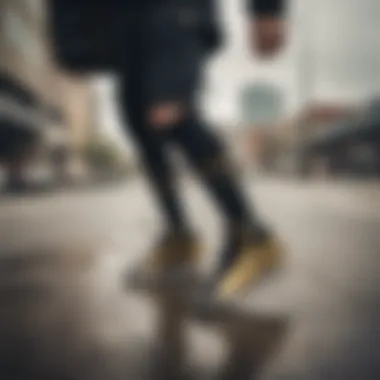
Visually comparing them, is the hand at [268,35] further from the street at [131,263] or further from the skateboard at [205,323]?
the skateboard at [205,323]

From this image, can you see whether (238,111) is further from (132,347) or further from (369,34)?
(132,347)

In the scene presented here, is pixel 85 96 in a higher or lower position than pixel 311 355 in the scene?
higher

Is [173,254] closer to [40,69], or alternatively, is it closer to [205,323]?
[205,323]

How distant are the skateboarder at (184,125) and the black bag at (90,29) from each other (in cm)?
2

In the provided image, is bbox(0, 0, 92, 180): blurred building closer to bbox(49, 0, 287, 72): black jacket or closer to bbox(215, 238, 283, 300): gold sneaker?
bbox(49, 0, 287, 72): black jacket

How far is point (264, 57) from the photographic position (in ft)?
3.29

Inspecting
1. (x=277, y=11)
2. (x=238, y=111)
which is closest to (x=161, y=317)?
(x=238, y=111)

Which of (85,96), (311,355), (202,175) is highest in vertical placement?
(85,96)

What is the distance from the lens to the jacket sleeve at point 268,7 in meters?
0.99

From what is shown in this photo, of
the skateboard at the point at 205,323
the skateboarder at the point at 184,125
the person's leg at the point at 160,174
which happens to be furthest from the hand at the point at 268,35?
the skateboard at the point at 205,323

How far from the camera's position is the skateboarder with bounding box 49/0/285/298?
3.25 feet

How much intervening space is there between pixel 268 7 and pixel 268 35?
4cm

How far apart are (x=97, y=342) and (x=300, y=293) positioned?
0.27 m

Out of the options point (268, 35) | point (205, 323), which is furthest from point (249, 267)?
point (268, 35)
